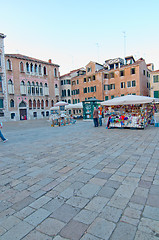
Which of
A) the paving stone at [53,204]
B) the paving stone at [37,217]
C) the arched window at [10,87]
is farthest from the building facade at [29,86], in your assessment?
the paving stone at [37,217]

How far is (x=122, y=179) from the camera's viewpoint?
3.28 m

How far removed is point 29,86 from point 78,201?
3631 centimetres

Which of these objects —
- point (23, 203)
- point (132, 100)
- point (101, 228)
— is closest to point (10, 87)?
point (132, 100)

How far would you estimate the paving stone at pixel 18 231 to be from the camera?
189 centimetres

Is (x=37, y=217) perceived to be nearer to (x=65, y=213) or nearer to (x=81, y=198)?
(x=65, y=213)

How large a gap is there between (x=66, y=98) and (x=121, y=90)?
15.8 meters

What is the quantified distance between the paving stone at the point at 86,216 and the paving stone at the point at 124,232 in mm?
342

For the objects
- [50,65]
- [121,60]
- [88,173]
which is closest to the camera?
[88,173]

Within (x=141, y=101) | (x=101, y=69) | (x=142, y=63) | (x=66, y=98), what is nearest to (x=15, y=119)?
(x=66, y=98)

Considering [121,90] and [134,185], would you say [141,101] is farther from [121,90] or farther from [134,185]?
[121,90]

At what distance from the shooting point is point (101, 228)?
1.97 meters

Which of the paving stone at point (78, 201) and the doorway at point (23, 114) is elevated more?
the doorway at point (23, 114)

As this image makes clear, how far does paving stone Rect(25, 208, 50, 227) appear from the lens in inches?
83.8

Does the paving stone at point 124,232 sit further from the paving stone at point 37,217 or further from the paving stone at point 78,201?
the paving stone at point 37,217
